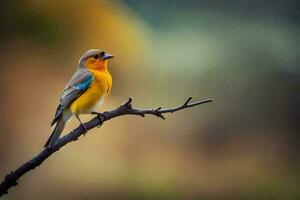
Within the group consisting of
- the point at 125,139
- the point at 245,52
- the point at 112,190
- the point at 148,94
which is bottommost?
the point at 112,190

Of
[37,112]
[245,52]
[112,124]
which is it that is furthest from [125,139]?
[245,52]

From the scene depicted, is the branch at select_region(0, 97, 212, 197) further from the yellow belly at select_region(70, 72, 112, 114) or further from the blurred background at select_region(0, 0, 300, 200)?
the blurred background at select_region(0, 0, 300, 200)

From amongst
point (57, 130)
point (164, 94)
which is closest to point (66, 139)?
point (57, 130)

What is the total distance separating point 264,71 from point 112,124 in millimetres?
477

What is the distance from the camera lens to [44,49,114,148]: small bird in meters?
1.50

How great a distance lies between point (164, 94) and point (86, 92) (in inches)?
16.5

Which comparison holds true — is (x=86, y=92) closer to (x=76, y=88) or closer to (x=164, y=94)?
(x=76, y=88)

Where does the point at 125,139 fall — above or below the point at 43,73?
below

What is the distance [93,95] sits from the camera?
1.50 meters

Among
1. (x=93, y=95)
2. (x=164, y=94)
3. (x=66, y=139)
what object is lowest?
(x=66, y=139)

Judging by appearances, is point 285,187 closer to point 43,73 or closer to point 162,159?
point 162,159

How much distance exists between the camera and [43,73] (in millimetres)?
1815

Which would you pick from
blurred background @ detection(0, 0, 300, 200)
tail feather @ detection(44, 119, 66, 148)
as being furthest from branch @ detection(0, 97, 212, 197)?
blurred background @ detection(0, 0, 300, 200)

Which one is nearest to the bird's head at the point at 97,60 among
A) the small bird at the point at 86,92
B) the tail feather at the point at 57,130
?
the small bird at the point at 86,92
